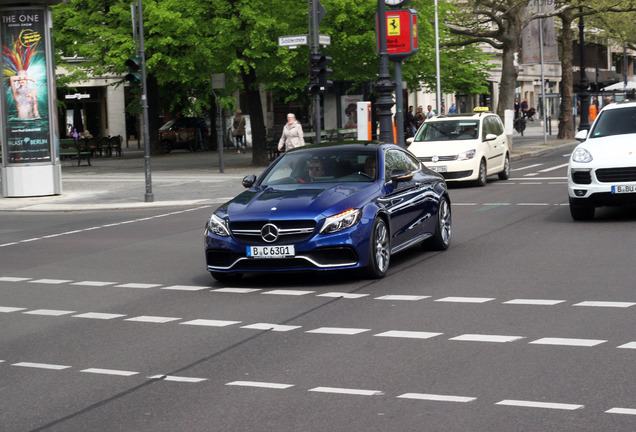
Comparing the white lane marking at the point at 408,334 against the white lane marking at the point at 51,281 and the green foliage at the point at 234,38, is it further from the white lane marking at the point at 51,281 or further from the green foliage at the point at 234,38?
the green foliage at the point at 234,38

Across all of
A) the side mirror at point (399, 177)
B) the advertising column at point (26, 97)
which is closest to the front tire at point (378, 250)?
the side mirror at point (399, 177)

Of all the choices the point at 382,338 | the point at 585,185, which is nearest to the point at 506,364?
the point at 382,338

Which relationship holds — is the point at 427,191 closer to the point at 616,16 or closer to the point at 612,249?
the point at 612,249

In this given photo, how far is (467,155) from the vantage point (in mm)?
24734

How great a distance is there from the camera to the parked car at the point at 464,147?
24.7 metres

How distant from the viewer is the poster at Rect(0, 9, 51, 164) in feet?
85.4

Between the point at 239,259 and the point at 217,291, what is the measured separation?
1.33 ft

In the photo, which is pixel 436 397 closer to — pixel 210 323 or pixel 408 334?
pixel 408 334

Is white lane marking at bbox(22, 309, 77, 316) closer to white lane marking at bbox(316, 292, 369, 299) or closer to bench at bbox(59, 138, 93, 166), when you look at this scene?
white lane marking at bbox(316, 292, 369, 299)

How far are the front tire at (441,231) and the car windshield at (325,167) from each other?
1529 mm

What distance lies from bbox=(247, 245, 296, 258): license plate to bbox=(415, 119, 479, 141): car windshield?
15.3 metres

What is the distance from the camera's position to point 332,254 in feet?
36.0

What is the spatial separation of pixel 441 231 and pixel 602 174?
332 cm

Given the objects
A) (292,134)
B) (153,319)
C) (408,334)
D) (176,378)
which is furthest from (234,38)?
(176,378)
